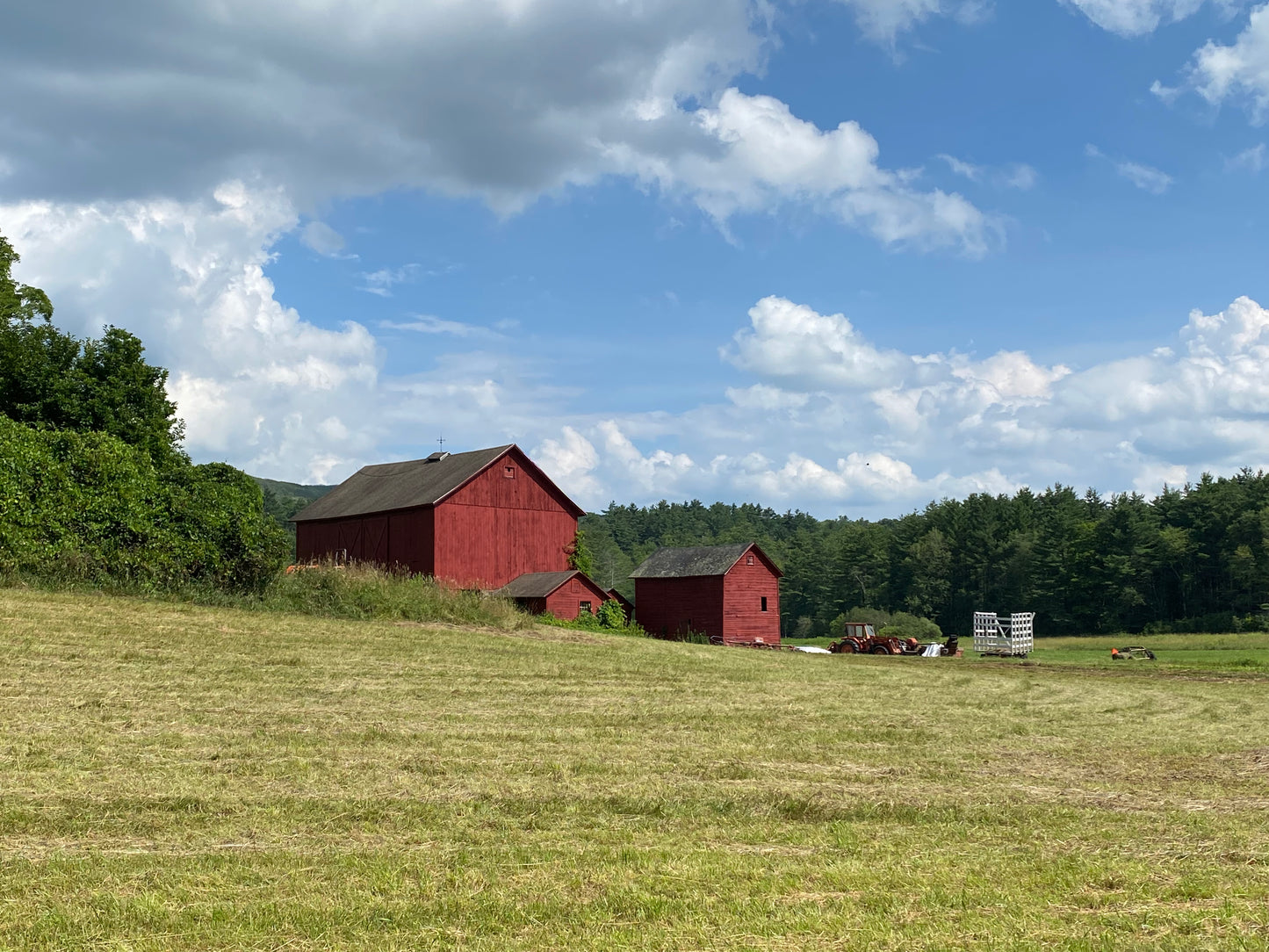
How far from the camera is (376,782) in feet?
36.2

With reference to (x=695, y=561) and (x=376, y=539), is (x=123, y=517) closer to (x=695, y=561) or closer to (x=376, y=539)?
(x=376, y=539)

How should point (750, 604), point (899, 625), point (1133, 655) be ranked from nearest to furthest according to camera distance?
point (1133, 655) < point (750, 604) < point (899, 625)

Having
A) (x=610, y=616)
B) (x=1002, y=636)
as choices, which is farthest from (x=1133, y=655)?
(x=610, y=616)

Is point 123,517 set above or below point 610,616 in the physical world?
above

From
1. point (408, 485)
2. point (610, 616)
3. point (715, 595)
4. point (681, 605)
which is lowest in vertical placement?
point (610, 616)

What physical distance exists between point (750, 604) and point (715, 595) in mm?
1982

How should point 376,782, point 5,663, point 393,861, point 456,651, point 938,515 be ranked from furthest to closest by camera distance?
point 938,515 → point 456,651 → point 5,663 → point 376,782 → point 393,861

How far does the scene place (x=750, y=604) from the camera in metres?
49.9

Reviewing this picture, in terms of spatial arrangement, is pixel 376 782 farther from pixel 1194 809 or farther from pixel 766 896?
pixel 1194 809

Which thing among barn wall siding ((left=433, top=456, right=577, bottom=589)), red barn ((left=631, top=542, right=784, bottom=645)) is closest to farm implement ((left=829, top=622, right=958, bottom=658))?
red barn ((left=631, top=542, right=784, bottom=645))

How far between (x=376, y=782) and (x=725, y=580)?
38.6 m

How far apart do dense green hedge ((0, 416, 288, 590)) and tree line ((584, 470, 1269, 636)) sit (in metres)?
72.0

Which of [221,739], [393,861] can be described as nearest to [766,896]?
[393,861]

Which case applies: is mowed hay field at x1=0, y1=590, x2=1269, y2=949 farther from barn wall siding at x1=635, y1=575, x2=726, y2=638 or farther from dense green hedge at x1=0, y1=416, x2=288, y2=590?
barn wall siding at x1=635, y1=575, x2=726, y2=638
